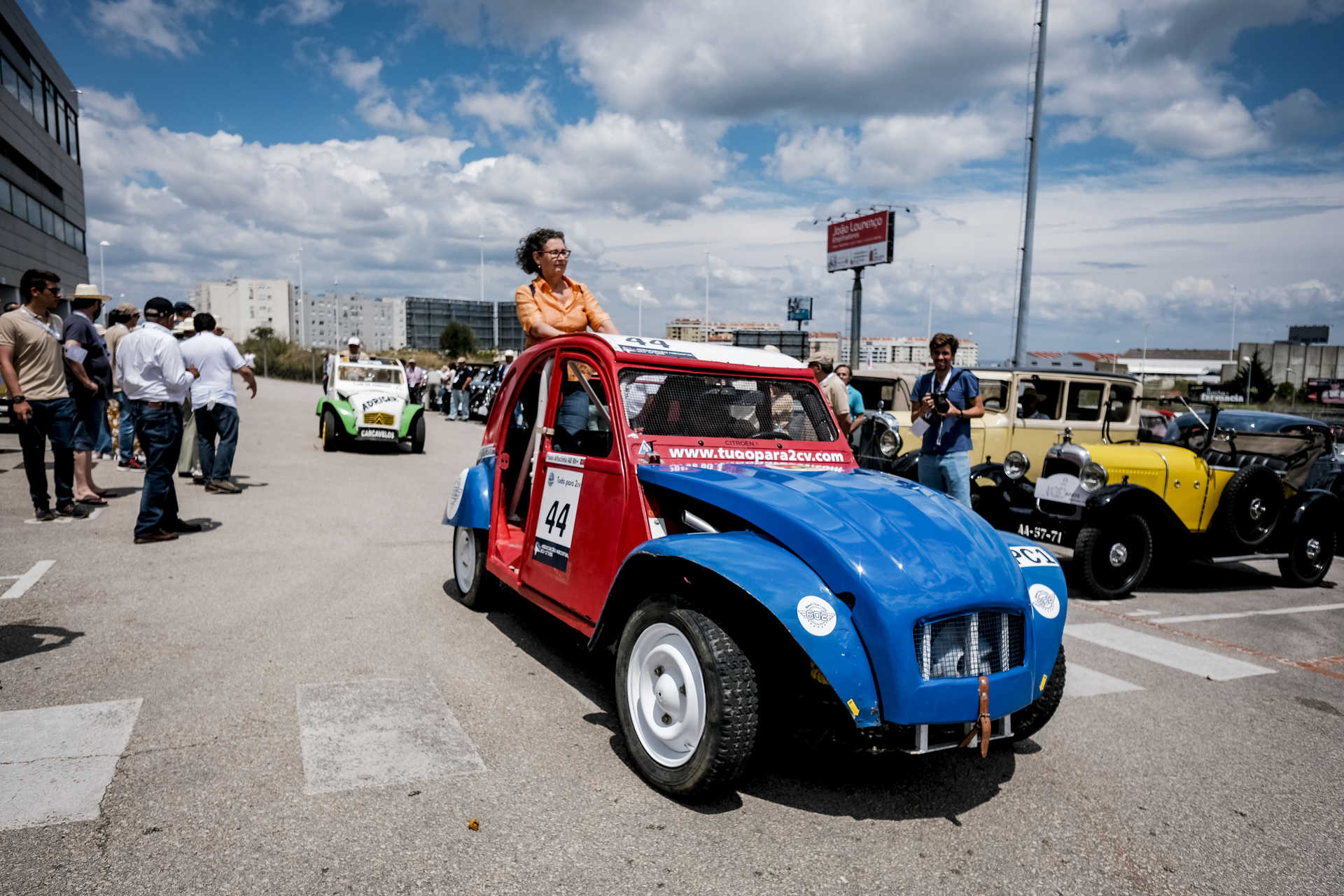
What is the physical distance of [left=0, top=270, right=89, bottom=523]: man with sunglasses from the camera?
6.66m

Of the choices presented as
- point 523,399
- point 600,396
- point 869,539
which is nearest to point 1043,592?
point 869,539

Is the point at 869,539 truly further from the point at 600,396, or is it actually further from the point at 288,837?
the point at 288,837

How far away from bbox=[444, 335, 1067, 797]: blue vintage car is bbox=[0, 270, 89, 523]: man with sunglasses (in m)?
5.26

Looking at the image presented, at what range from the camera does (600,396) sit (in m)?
4.05

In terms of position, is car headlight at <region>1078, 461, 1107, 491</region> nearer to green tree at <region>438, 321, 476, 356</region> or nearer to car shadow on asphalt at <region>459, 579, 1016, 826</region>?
car shadow on asphalt at <region>459, 579, 1016, 826</region>

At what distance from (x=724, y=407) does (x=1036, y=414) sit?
295 inches

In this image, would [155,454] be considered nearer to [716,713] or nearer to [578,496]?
[578,496]

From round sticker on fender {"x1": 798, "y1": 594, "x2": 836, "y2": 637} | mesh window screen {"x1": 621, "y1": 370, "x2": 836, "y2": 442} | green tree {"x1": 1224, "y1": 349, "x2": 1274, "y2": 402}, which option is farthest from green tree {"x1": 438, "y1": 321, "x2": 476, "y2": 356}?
round sticker on fender {"x1": 798, "y1": 594, "x2": 836, "y2": 637}

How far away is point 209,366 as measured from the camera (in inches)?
351

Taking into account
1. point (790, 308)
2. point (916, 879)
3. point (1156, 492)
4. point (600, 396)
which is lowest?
point (916, 879)

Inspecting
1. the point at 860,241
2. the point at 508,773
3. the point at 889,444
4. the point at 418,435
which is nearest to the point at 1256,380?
the point at 860,241

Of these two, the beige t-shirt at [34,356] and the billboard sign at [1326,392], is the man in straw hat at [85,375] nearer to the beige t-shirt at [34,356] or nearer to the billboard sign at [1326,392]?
the beige t-shirt at [34,356]

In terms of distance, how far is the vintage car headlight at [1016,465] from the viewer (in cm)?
730

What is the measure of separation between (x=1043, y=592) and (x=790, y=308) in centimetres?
5372
